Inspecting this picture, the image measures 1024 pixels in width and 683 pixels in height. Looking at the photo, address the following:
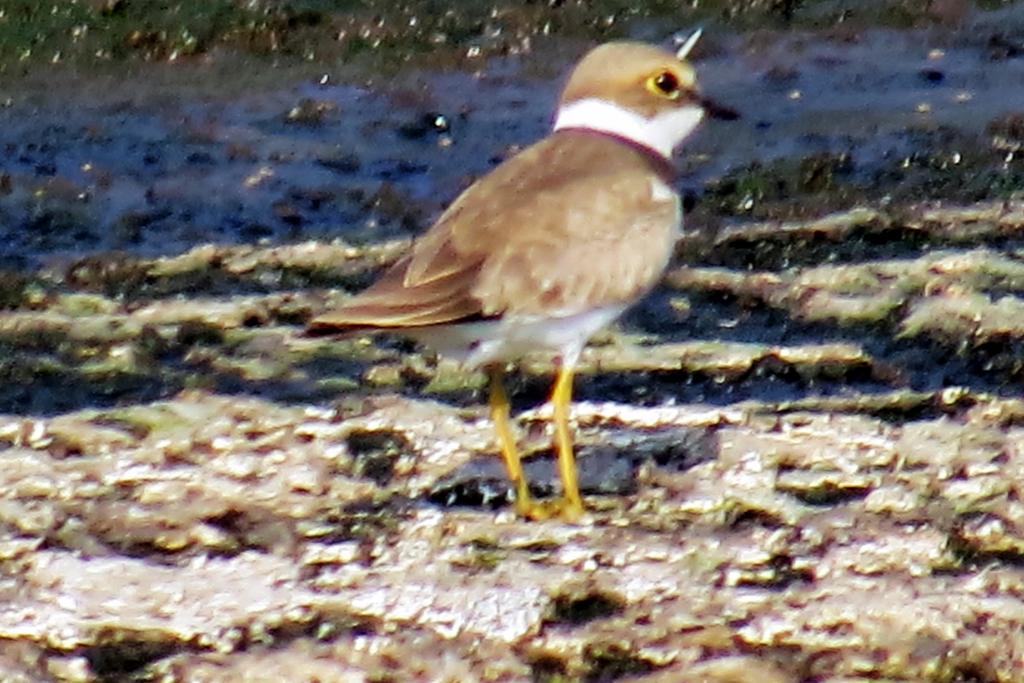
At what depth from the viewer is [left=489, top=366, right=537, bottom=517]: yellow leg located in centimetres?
556

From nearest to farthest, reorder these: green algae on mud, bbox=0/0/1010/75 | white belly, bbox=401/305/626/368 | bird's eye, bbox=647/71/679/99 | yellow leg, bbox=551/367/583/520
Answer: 1. white belly, bbox=401/305/626/368
2. yellow leg, bbox=551/367/583/520
3. bird's eye, bbox=647/71/679/99
4. green algae on mud, bbox=0/0/1010/75

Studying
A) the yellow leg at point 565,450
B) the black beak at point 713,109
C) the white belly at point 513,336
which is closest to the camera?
the white belly at point 513,336

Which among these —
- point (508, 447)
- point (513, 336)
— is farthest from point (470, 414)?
point (513, 336)

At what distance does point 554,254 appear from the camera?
5.32 m

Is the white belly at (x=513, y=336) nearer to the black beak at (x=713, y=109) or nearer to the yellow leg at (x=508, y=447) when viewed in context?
the yellow leg at (x=508, y=447)

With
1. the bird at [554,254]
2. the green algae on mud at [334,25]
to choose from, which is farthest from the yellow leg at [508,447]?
the green algae on mud at [334,25]

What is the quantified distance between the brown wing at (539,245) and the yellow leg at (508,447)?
40 centimetres

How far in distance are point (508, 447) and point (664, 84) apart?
1.18 metres

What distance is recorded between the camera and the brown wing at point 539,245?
5090 mm

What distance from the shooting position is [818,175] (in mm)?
8945

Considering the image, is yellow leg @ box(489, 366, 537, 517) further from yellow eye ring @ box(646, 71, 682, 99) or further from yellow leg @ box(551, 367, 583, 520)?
yellow eye ring @ box(646, 71, 682, 99)

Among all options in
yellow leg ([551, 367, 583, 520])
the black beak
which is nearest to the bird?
yellow leg ([551, 367, 583, 520])

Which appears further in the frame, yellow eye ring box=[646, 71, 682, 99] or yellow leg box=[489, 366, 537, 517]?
yellow eye ring box=[646, 71, 682, 99]

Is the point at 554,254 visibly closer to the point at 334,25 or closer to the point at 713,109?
the point at 713,109
